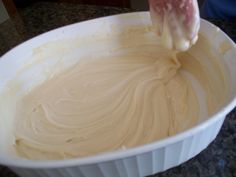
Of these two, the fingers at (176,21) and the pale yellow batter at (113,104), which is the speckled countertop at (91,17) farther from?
the fingers at (176,21)

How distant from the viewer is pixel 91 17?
1007mm

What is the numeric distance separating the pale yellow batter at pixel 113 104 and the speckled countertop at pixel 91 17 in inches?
2.8

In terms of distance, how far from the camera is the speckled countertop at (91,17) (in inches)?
21.4

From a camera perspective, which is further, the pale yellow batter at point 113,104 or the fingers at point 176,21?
the pale yellow batter at point 113,104

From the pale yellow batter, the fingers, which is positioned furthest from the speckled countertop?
the fingers

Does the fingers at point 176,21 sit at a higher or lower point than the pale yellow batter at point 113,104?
higher

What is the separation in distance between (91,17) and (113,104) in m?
0.40

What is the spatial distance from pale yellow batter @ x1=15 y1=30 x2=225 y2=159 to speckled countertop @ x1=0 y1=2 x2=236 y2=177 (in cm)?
7

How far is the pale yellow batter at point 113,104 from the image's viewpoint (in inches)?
24.9

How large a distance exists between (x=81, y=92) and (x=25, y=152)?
21 cm

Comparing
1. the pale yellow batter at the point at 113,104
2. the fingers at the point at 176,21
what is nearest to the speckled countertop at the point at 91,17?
the pale yellow batter at the point at 113,104

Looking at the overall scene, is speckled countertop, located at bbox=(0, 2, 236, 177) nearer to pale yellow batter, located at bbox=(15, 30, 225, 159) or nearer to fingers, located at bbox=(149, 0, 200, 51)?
pale yellow batter, located at bbox=(15, 30, 225, 159)

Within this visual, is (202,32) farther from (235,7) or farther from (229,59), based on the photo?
(235,7)

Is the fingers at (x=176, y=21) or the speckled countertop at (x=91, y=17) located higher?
the fingers at (x=176, y=21)
